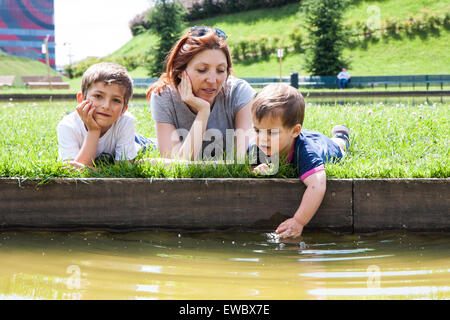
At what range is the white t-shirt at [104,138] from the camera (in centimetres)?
386

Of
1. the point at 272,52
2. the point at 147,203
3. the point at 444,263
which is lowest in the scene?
the point at 444,263

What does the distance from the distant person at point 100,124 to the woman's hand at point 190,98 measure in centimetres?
40

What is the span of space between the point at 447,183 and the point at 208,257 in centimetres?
159

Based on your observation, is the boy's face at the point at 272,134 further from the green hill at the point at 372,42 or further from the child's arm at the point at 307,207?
the green hill at the point at 372,42

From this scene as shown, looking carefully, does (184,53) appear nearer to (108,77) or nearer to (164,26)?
(108,77)

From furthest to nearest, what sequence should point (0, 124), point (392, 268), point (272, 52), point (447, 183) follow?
point (272, 52)
point (0, 124)
point (447, 183)
point (392, 268)

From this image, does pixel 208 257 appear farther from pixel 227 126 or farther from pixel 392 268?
pixel 227 126

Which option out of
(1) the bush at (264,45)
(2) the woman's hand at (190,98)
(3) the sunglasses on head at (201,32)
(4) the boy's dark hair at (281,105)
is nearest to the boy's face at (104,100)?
(2) the woman's hand at (190,98)

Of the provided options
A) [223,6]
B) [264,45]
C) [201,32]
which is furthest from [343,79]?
[223,6]

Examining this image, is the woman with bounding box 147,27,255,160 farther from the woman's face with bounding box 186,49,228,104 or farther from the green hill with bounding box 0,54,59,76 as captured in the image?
the green hill with bounding box 0,54,59,76

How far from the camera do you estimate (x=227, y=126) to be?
4336 mm

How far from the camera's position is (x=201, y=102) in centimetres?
399
